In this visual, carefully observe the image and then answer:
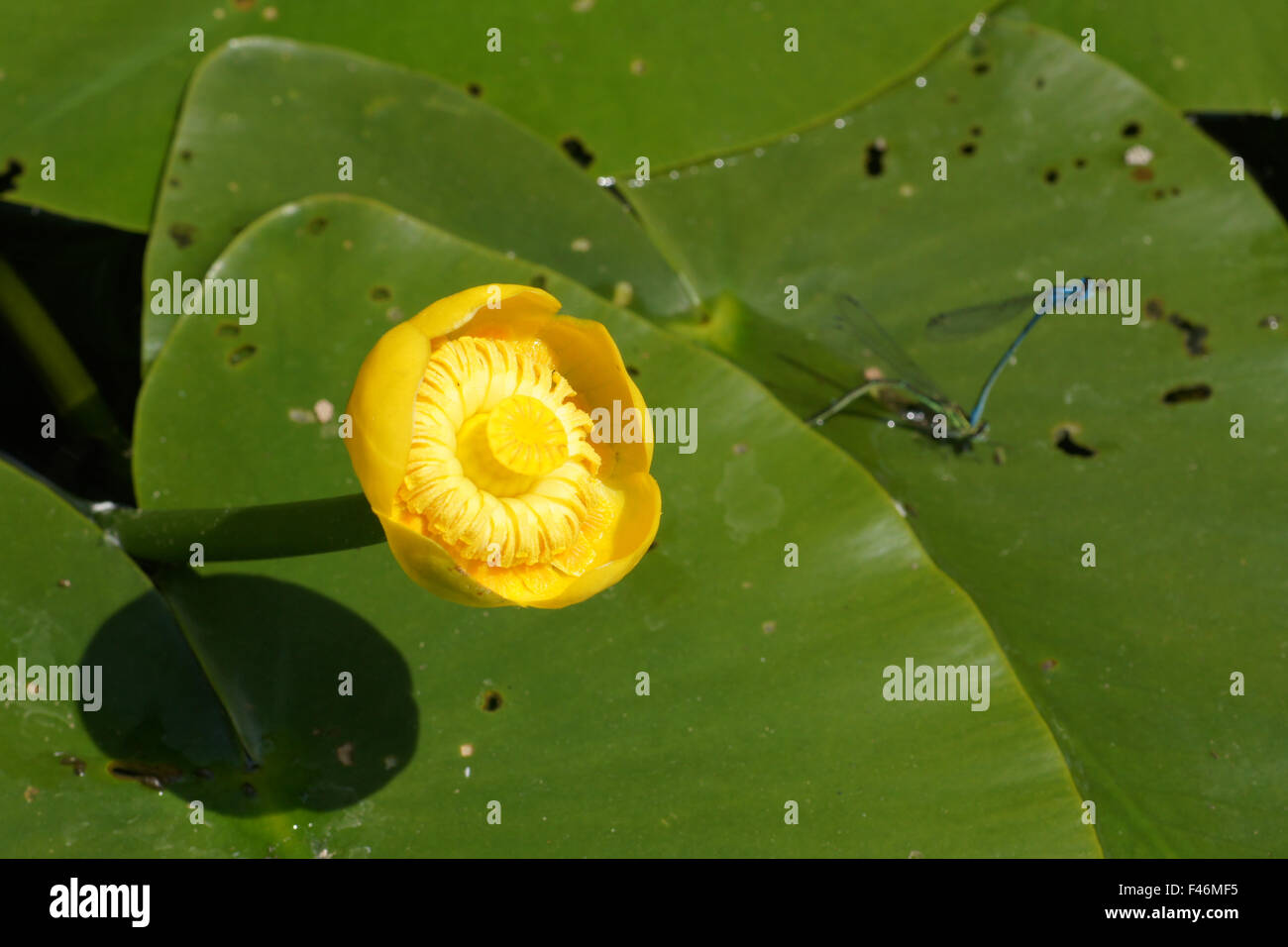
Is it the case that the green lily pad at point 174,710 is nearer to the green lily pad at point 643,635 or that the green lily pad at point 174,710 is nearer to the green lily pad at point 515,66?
the green lily pad at point 643,635

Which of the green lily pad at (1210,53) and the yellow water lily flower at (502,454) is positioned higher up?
the green lily pad at (1210,53)

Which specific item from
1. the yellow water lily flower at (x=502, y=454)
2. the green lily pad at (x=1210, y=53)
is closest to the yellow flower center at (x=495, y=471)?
the yellow water lily flower at (x=502, y=454)

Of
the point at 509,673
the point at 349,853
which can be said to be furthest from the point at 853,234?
the point at 349,853

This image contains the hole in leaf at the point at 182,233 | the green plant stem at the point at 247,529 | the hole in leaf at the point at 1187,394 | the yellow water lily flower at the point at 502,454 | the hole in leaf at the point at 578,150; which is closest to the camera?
the yellow water lily flower at the point at 502,454

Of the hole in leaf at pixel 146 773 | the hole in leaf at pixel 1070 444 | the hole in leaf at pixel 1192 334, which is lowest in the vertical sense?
the hole in leaf at pixel 146 773

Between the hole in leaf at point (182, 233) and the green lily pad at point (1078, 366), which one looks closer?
the green lily pad at point (1078, 366)

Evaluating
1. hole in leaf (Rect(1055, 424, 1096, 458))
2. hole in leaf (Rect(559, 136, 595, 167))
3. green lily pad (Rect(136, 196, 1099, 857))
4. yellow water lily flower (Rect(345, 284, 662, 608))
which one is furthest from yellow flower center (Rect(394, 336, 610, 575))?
hole in leaf (Rect(1055, 424, 1096, 458))

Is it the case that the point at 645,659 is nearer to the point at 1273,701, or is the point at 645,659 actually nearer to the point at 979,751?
the point at 979,751

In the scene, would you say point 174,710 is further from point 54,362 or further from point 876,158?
point 876,158

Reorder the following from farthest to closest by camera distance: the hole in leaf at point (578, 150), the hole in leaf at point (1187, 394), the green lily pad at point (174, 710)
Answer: the hole in leaf at point (578, 150)
the hole in leaf at point (1187, 394)
the green lily pad at point (174, 710)
